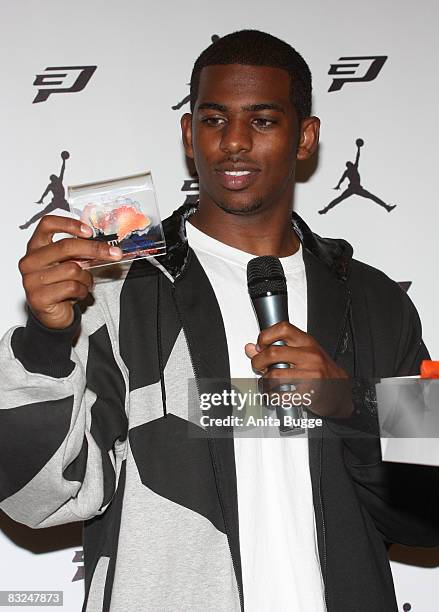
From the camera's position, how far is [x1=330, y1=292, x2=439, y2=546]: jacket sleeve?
168 cm

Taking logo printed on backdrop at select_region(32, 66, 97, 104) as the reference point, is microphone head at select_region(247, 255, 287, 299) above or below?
below

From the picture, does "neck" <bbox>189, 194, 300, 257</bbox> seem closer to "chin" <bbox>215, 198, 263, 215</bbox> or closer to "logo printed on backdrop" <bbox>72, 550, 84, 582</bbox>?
"chin" <bbox>215, 198, 263, 215</bbox>

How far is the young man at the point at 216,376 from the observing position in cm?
143

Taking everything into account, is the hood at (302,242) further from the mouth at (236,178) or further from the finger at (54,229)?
the finger at (54,229)

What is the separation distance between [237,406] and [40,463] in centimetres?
43

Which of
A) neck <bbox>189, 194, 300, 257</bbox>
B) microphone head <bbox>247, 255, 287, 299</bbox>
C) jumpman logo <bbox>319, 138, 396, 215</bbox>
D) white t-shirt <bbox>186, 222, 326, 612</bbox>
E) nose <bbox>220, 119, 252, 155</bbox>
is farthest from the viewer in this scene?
jumpman logo <bbox>319, 138, 396, 215</bbox>

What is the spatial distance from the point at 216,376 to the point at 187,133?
62cm

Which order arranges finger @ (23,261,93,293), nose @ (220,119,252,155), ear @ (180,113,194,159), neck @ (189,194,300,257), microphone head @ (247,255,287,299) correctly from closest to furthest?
finger @ (23,261,93,293), microphone head @ (247,255,287,299), nose @ (220,119,252,155), neck @ (189,194,300,257), ear @ (180,113,194,159)

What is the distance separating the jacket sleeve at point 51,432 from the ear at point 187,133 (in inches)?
24.3

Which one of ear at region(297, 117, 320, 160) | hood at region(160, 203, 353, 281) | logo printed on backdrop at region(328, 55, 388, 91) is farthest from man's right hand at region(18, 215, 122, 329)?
logo printed on backdrop at region(328, 55, 388, 91)

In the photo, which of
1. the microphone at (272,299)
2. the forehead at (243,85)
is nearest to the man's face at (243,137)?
the forehead at (243,85)

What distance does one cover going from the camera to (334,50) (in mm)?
2316

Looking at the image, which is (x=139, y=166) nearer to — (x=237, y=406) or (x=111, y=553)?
(x=237, y=406)

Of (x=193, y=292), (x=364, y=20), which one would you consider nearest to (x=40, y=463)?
(x=193, y=292)
